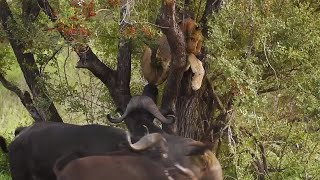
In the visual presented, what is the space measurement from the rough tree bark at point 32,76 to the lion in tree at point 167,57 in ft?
5.19

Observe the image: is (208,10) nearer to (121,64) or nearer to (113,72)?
(121,64)

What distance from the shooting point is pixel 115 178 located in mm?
5227

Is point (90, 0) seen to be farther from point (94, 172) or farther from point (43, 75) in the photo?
point (43, 75)

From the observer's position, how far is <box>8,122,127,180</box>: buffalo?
550cm

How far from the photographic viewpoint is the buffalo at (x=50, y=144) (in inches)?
217

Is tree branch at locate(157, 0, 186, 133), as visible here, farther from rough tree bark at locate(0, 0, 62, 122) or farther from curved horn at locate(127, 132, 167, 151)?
rough tree bark at locate(0, 0, 62, 122)

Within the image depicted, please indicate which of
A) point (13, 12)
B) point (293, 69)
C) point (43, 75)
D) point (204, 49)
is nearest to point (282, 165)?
point (293, 69)

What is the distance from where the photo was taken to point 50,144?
5707 mm

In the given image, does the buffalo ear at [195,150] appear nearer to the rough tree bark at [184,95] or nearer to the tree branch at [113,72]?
the rough tree bark at [184,95]

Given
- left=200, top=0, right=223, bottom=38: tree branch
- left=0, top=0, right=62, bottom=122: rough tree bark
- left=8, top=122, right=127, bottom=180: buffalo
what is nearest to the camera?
left=8, top=122, right=127, bottom=180: buffalo

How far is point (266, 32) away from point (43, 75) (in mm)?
2772

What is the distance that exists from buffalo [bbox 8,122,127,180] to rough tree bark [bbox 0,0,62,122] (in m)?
1.74

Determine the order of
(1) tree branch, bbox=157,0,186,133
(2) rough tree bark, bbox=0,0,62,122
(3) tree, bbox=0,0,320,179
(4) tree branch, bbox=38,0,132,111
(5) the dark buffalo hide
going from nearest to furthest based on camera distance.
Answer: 1. (5) the dark buffalo hide
2. (1) tree branch, bbox=157,0,186,133
3. (3) tree, bbox=0,0,320,179
4. (4) tree branch, bbox=38,0,132,111
5. (2) rough tree bark, bbox=0,0,62,122

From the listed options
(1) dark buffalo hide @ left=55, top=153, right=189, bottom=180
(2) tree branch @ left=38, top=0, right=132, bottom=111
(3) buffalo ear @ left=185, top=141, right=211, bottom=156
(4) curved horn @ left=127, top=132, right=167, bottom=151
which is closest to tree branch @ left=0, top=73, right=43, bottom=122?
(2) tree branch @ left=38, top=0, right=132, bottom=111
